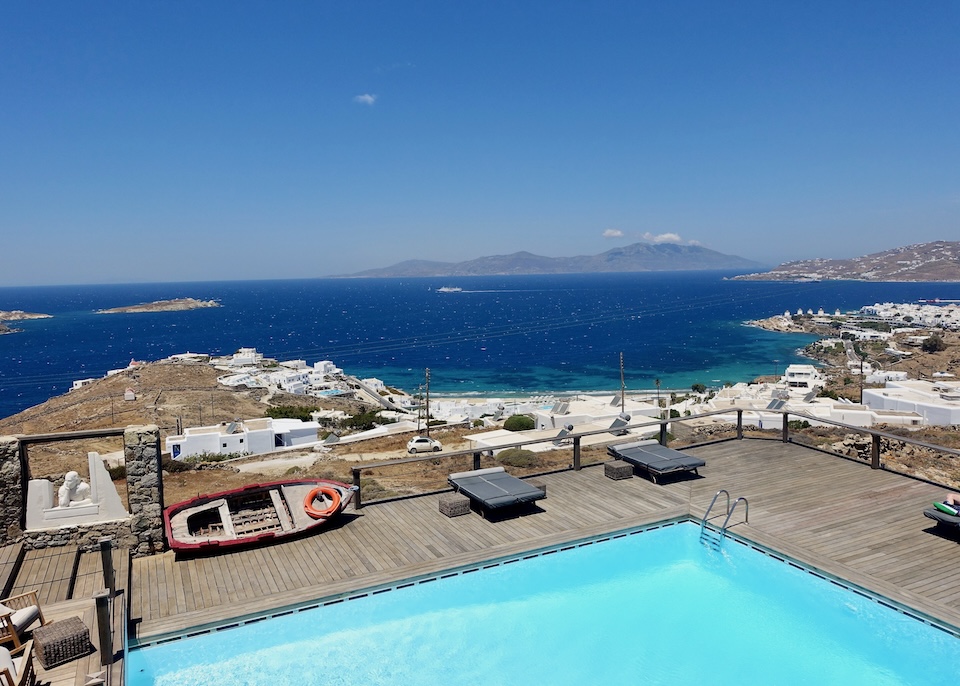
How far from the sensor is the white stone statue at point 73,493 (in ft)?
26.3

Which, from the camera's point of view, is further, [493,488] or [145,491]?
[493,488]

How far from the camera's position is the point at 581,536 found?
28.0ft

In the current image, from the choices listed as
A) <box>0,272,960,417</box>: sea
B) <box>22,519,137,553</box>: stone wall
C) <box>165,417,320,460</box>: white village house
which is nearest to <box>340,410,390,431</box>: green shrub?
<box>165,417,320,460</box>: white village house

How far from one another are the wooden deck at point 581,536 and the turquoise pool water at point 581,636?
0.28 m

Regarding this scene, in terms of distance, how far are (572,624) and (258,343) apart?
12004 centimetres

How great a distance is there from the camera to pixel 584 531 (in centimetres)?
869

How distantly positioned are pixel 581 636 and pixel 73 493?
688cm

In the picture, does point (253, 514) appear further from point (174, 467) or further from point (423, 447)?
point (423, 447)

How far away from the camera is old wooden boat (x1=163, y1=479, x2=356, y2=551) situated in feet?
26.6

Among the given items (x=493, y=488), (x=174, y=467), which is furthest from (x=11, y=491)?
(x=174, y=467)

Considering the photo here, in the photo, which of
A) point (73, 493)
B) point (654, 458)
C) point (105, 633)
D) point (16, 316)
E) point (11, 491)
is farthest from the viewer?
point (16, 316)

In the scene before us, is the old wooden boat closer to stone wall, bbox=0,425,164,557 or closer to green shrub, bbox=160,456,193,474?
stone wall, bbox=0,425,164,557

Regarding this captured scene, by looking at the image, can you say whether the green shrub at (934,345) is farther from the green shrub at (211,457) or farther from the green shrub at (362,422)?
the green shrub at (211,457)

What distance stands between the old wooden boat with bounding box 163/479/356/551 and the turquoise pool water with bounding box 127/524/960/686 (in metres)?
1.83
